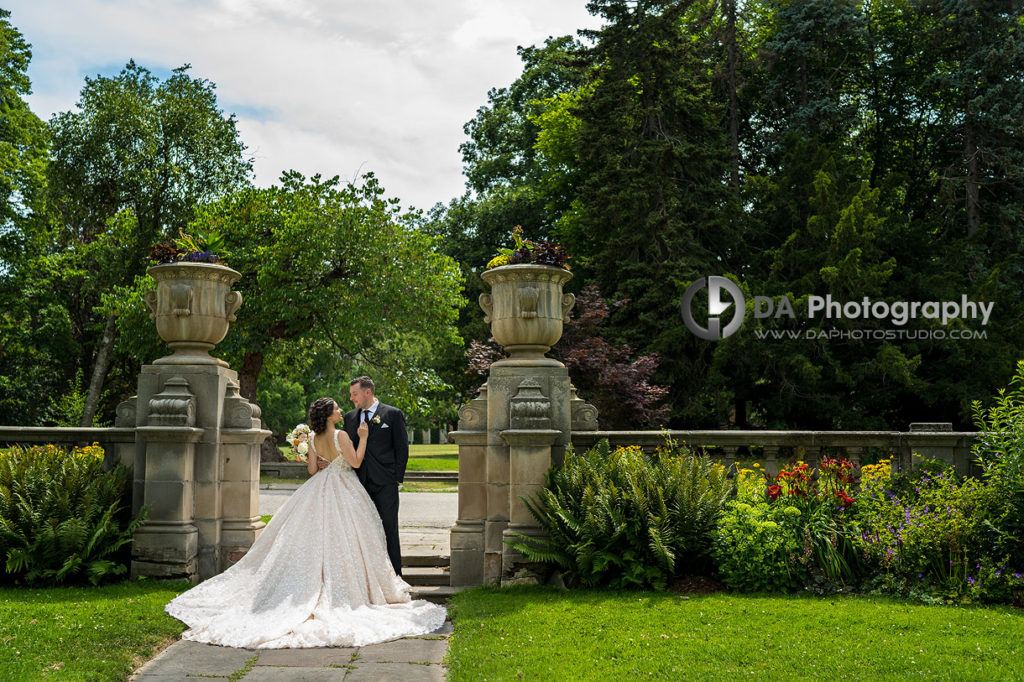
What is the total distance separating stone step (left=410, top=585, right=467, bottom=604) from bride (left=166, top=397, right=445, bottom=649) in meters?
0.45

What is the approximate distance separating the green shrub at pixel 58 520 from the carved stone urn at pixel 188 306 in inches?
57.2

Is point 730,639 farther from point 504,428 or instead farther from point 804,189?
point 804,189

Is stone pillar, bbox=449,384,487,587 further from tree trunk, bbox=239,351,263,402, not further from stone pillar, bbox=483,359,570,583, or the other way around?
tree trunk, bbox=239,351,263,402

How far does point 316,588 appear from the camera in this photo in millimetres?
6945

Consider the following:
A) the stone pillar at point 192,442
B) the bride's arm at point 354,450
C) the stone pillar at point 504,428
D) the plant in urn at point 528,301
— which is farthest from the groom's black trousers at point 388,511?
the plant in urn at point 528,301

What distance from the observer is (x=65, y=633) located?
19.2 feet

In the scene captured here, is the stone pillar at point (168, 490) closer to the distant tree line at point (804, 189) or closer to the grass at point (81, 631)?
the grass at point (81, 631)

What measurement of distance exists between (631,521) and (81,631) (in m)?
4.66

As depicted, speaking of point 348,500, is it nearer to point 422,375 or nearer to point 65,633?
point 65,633

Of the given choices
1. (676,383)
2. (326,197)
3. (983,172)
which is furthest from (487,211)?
(983,172)

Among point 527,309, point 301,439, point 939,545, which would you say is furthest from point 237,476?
point 939,545

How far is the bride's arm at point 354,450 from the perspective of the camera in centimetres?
768

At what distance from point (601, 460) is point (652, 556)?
3.60ft

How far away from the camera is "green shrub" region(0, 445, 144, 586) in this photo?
24.4 ft
